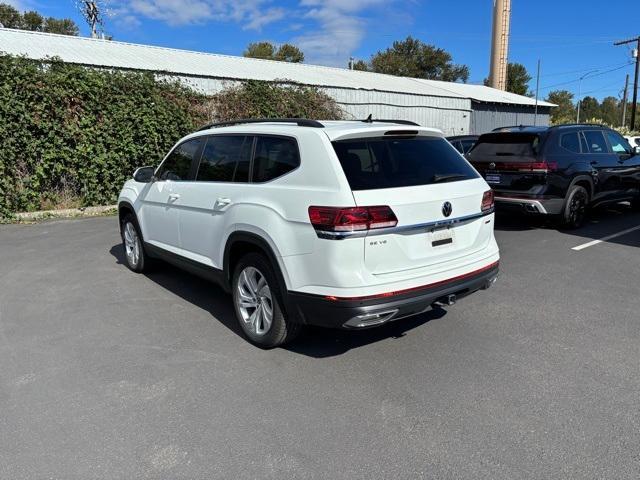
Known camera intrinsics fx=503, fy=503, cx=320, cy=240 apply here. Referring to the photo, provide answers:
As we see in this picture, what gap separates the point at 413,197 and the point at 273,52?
67.0 meters

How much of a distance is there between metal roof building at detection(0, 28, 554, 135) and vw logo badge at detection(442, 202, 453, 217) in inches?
455

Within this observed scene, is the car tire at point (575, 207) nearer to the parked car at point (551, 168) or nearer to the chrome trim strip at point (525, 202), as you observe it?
the parked car at point (551, 168)

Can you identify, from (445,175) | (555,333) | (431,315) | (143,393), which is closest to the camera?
(143,393)

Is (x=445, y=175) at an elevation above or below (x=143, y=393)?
above

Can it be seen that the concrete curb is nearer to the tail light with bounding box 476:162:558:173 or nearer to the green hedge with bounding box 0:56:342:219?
the green hedge with bounding box 0:56:342:219

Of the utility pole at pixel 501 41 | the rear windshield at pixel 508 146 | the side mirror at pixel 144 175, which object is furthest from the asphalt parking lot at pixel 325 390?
the utility pole at pixel 501 41

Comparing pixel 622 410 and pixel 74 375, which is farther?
pixel 74 375

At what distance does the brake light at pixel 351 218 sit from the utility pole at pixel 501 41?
43.7 m

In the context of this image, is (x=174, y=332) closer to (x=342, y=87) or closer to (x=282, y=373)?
(x=282, y=373)

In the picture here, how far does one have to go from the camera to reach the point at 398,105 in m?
21.9

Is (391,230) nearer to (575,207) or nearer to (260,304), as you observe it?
(260,304)

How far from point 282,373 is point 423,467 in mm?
1347

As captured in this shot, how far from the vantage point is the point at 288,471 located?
2.63 metres

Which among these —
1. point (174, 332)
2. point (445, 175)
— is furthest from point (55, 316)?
point (445, 175)
